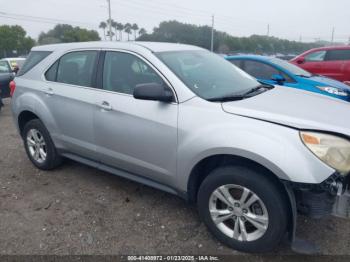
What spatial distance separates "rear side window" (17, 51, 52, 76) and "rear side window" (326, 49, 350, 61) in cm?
788

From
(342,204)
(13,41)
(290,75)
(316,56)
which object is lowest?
(342,204)

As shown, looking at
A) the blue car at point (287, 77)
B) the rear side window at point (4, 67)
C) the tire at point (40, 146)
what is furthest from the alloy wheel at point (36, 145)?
the rear side window at point (4, 67)

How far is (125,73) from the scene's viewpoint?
327 centimetres

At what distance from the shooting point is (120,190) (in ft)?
12.5

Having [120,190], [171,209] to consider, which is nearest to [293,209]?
[171,209]

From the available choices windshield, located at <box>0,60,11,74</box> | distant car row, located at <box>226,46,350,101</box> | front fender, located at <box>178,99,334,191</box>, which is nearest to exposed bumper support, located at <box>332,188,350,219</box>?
front fender, located at <box>178,99,334,191</box>

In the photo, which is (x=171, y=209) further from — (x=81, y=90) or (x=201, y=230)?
(x=81, y=90)

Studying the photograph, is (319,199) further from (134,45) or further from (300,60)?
(300,60)

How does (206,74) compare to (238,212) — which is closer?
(238,212)

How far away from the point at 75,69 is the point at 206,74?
5.15ft

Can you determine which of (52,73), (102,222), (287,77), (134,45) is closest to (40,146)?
(52,73)

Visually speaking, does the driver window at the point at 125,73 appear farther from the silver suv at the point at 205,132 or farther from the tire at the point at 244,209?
the tire at the point at 244,209

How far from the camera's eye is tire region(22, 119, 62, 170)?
4.11m

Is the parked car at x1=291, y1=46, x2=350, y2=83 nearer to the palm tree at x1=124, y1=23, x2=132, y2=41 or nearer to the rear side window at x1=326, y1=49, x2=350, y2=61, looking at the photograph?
the rear side window at x1=326, y1=49, x2=350, y2=61
